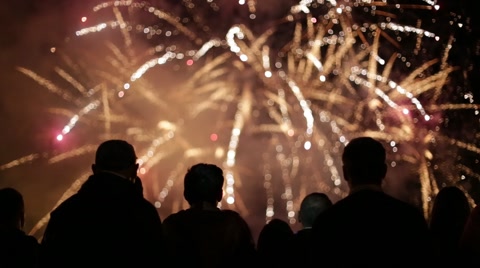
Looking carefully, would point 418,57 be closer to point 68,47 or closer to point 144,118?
point 144,118

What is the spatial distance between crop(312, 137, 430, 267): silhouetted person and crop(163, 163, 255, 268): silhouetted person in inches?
32.1

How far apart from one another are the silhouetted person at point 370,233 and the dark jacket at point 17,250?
1.50 metres

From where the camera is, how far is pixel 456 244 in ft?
12.7

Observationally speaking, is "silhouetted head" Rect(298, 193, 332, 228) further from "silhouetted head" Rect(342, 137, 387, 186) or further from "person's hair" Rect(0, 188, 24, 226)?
"person's hair" Rect(0, 188, 24, 226)

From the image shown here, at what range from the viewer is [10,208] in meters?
3.99

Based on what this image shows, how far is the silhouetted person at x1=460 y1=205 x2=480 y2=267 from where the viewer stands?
3.52 m

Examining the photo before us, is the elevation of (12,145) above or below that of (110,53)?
below

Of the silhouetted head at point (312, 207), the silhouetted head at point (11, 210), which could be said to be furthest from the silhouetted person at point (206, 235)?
the silhouetted head at point (11, 210)

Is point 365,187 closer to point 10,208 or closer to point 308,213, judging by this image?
point 308,213

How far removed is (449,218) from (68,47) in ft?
28.2

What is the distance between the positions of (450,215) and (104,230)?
1.66 metres

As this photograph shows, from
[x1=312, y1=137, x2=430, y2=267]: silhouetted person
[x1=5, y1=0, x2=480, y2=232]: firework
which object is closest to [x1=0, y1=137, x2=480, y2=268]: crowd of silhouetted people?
[x1=312, y1=137, x2=430, y2=267]: silhouetted person

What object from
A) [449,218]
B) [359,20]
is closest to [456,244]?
[449,218]

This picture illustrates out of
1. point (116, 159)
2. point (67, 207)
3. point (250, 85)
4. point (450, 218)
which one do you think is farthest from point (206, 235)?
point (250, 85)
